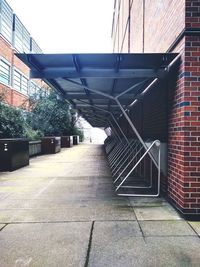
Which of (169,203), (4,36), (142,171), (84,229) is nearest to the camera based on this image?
(84,229)

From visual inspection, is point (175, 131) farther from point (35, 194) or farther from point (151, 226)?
point (35, 194)

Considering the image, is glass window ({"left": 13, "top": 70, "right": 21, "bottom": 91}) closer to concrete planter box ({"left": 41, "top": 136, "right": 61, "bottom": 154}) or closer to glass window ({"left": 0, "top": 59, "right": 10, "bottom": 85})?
glass window ({"left": 0, "top": 59, "right": 10, "bottom": 85})

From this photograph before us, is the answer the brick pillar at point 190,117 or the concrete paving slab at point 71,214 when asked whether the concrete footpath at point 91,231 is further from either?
the brick pillar at point 190,117

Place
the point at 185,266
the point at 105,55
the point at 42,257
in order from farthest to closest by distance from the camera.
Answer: the point at 105,55 < the point at 42,257 < the point at 185,266

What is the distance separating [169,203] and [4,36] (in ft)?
62.7

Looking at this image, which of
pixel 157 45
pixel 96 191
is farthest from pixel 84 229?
pixel 157 45

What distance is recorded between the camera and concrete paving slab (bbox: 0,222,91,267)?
277cm

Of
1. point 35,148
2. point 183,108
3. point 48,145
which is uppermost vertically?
point 183,108

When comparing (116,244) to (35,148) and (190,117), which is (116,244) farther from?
(35,148)

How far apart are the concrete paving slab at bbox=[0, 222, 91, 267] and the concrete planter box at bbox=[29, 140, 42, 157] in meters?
10.4

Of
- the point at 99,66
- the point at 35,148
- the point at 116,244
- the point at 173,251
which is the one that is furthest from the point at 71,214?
the point at 35,148

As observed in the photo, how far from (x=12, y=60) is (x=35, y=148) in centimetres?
1035

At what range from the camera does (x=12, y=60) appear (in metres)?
21.9

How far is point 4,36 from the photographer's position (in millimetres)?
20125
